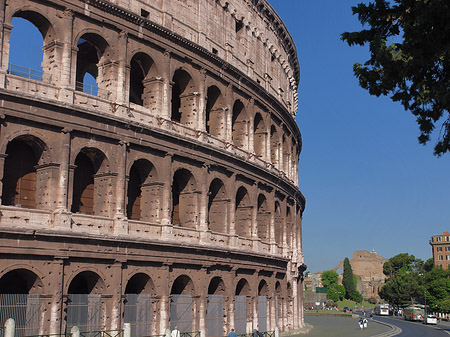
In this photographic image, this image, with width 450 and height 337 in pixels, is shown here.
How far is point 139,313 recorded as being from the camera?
85.9 ft

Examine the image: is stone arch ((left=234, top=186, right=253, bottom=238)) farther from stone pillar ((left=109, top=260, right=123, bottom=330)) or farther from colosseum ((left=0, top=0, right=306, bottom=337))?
stone pillar ((left=109, top=260, right=123, bottom=330))

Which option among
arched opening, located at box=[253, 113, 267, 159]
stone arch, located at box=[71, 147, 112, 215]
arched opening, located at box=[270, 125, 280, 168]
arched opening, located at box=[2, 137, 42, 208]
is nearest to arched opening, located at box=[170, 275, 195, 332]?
stone arch, located at box=[71, 147, 112, 215]

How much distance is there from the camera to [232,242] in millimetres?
32781

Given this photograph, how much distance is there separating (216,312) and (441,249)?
371 ft

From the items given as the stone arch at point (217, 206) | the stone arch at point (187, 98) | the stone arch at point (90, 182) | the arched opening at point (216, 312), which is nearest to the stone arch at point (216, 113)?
the stone arch at point (187, 98)

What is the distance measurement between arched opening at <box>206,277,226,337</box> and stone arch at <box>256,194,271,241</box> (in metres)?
7.12

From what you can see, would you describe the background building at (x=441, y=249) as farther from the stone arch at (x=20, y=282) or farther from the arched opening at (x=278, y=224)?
the stone arch at (x=20, y=282)

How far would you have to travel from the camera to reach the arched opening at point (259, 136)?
39.2 metres

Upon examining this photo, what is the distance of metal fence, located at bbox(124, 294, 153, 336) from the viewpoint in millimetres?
25734

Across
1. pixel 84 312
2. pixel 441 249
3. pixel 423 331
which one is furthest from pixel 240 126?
pixel 441 249

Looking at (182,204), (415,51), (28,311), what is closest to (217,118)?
(182,204)

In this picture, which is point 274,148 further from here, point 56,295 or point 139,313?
point 56,295

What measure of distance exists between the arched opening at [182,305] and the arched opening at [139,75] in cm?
923

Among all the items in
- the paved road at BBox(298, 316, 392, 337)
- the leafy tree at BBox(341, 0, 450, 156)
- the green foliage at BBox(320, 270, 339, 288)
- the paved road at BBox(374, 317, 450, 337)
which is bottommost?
the paved road at BBox(374, 317, 450, 337)
